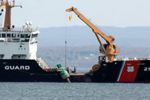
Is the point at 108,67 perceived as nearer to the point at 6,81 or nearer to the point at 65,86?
the point at 65,86

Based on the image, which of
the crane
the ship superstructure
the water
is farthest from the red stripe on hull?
the ship superstructure

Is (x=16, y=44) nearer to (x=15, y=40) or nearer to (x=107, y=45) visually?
(x=15, y=40)

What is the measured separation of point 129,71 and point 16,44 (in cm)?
955

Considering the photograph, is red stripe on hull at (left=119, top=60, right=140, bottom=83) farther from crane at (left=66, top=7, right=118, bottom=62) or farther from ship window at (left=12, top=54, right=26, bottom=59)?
ship window at (left=12, top=54, right=26, bottom=59)

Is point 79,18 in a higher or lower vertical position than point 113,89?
higher

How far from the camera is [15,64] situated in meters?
74.0

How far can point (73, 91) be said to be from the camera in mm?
66125

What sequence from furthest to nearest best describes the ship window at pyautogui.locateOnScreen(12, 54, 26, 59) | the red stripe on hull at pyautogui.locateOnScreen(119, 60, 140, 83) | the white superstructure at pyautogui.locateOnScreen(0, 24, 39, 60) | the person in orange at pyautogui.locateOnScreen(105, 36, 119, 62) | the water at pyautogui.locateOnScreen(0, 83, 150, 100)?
the ship window at pyautogui.locateOnScreen(12, 54, 26, 59) < the white superstructure at pyautogui.locateOnScreen(0, 24, 39, 60) < the person in orange at pyautogui.locateOnScreen(105, 36, 119, 62) < the red stripe on hull at pyautogui.locateOnScreen(119, 60, 140, 83) < the water at pyautogui.locateOnScreen(0, 83, 150, 100)

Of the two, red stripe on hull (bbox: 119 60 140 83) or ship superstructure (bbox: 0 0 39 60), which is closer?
red stripe on hull (bbox: 119 60 140 83)

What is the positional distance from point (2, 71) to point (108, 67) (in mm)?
8703

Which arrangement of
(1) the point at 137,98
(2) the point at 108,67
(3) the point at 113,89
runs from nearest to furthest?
(1) the point at 137,98
(3) the point at 113,89
(2) the point at 108,67

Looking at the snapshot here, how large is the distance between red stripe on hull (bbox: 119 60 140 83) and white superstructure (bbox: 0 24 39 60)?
26.1 ft

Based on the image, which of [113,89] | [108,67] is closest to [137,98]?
[113,89]

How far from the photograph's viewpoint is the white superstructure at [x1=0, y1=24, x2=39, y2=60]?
245 feet
